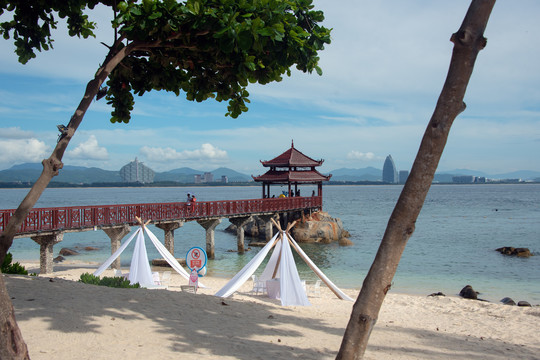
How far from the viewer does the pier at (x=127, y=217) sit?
16438 millimetres

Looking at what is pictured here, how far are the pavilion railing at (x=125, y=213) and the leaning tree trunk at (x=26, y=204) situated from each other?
1177 centimetres

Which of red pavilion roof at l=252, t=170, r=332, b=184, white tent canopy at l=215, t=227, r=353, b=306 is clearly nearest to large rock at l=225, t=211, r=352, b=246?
red pavilion roof at l=252, t=170, r=332, b=184

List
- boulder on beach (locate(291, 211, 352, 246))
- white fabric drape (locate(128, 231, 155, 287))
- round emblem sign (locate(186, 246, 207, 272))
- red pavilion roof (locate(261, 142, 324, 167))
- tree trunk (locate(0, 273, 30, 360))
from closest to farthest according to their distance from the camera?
1. tree trunk (locate(0, 273, 30, 360))
2. round emblem sign (locate(186, 246, 207, 272))
3. white fabric drape (locate(128, 231, 155, 287))
4. boulder on beach (locate(291, 211, 352, 246))
5. red pavilion roof (locate(261, 142, 324, 167))

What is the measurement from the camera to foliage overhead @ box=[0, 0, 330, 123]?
5957 mm

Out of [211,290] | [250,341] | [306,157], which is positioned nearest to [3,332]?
[250,341]

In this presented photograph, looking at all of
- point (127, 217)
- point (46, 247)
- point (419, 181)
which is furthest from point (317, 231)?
point (419, 181)

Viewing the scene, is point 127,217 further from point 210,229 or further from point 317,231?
point 317,231

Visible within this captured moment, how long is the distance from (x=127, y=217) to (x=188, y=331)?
45.1ft

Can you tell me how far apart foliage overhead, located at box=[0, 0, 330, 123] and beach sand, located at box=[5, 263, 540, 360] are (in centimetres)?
342

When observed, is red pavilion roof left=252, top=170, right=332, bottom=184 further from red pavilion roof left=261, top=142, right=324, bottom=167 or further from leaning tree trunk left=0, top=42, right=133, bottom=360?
leaning tree trunk left=0, top=42, right=133, bottom=360

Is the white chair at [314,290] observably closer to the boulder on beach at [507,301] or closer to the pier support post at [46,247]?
the boulder on beach at [507,301]

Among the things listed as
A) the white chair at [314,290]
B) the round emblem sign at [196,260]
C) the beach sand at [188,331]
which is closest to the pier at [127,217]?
the round emblem sign at [196,260]

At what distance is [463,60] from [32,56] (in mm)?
6663

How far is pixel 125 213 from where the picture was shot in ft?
63.7
